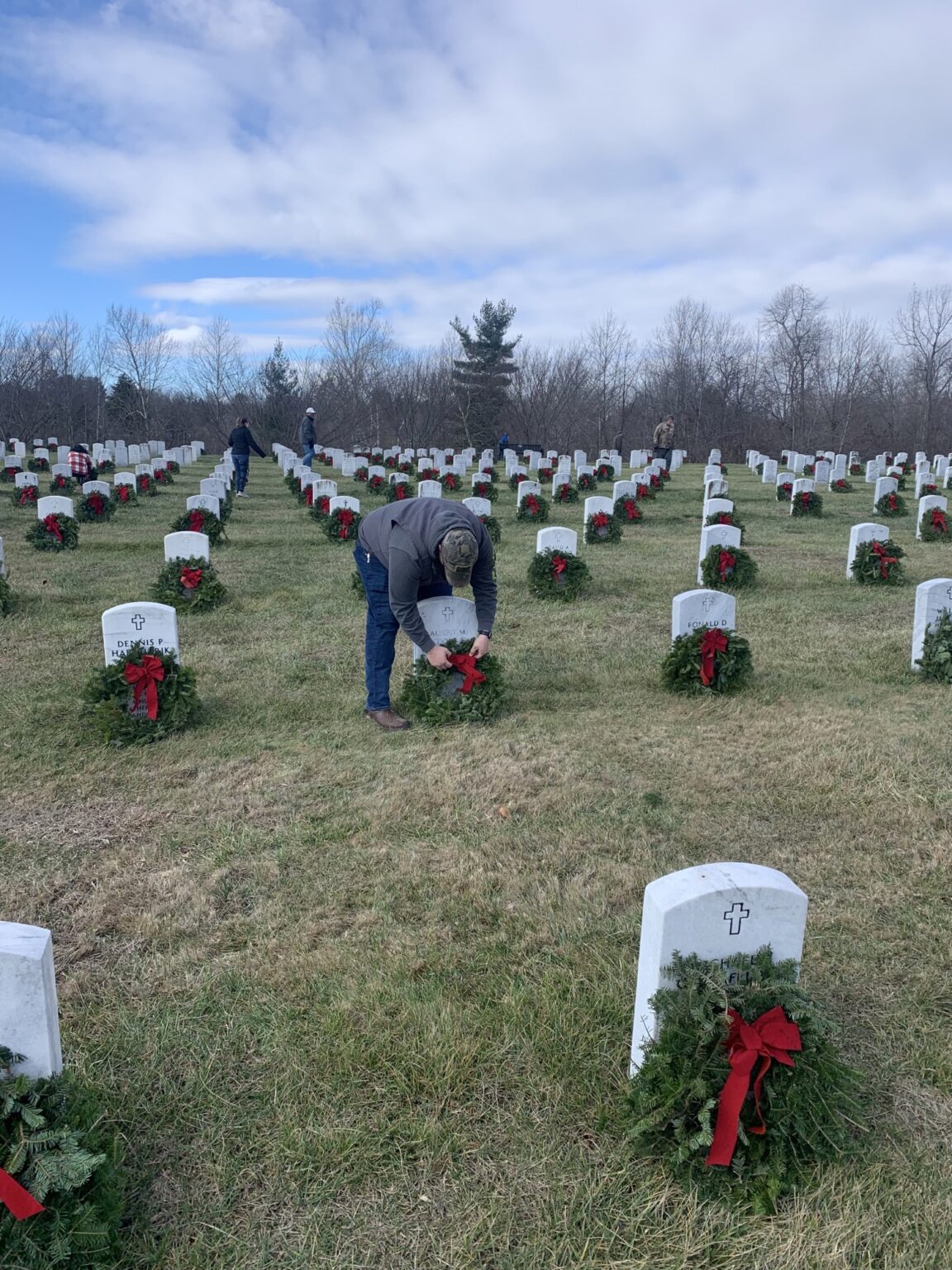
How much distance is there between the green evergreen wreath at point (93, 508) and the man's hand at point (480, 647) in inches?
486

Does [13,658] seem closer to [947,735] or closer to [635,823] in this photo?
[635,823]

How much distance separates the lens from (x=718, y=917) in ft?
7.93

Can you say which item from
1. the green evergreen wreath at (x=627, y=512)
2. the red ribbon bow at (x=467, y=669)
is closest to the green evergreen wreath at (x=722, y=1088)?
the red ribbon bow at (x=467, y=669)

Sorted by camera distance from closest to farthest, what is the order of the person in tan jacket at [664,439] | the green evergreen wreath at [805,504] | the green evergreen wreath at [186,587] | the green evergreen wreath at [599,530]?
the green evergreen wreath at [186,587], the green evergreen wreath at [599,530], the green evergreen wreath at [805,504], the person in tan jacket at [664,439]

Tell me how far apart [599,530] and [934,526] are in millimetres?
5514

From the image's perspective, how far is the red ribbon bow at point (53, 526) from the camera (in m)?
12.5

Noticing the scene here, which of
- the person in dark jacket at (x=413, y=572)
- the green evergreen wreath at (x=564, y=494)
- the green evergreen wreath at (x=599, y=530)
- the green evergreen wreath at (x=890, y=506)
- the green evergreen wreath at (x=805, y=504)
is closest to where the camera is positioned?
the person in dark jacket at (x=413, y=572)

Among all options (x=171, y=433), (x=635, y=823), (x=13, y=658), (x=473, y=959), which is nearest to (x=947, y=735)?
(x=635, y=823)

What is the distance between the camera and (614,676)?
22.9 ft

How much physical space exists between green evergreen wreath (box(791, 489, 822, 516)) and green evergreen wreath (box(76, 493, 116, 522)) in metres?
13.5

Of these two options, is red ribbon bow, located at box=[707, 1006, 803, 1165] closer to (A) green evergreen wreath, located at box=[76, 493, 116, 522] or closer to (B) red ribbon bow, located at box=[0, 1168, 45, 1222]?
(B) red ribbon bow, located at box=[0, 1168, 45, 1222]

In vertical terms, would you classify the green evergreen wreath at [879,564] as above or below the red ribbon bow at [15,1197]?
above

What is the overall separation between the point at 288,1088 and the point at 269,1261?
54 centimetres

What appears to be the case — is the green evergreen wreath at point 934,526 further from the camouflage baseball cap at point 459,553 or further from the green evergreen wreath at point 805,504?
the camouflage baseball cap at point 459,553
